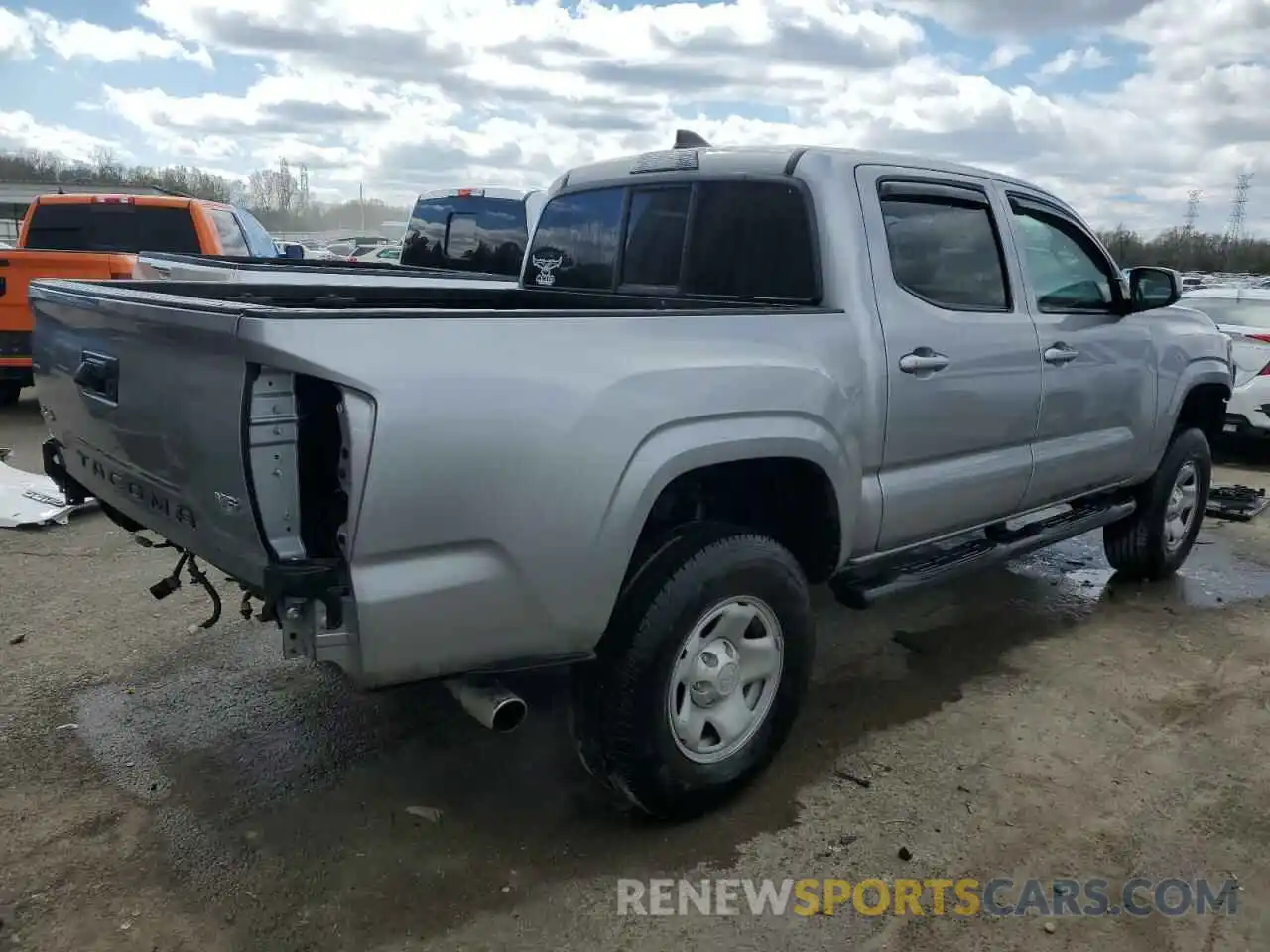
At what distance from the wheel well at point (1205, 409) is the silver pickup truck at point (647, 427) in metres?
0.87

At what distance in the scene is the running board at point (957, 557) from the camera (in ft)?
11.9

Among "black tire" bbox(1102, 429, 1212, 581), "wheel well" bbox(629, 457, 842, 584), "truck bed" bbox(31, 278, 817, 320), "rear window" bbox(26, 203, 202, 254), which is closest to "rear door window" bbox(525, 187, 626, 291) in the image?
"truck bed" bbox(31, 278, 817, 320)

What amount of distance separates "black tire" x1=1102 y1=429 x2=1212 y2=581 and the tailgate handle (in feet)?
15.9

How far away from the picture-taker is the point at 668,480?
9.21 feet

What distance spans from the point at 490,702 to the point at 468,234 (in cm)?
811

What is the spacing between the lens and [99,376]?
2.93 metres

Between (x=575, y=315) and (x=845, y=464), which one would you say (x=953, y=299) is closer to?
(x=845, y=464)

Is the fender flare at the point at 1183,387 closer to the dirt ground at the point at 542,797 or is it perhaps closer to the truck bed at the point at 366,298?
the dirt ground at the point at 542,797

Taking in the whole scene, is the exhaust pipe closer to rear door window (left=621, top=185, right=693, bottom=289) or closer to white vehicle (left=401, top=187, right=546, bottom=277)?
rear door window (left=621, top=185, right=693, bottom=289)

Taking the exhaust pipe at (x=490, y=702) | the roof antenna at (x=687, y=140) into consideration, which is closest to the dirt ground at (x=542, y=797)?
the exhaust pipe at (x=490, y=702)

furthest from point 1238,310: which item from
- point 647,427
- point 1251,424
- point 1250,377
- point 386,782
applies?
point 386,782

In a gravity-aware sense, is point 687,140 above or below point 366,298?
above

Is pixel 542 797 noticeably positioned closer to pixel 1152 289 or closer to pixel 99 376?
pixel 99 376

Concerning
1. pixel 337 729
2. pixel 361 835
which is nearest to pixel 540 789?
pixel 361 835
